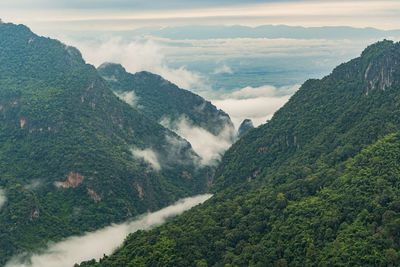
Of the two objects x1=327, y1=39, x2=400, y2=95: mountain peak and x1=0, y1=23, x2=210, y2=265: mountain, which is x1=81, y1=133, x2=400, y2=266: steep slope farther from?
x1=0, y1=23, x2=210, y2=265: mountain

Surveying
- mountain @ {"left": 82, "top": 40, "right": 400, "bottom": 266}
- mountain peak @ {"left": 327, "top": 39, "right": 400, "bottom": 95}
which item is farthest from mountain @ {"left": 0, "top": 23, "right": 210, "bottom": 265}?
mountain peak @ {"left": 327, "top": 39, "right": 400, "bottom": 95}

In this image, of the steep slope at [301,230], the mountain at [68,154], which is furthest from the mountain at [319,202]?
the mountain at [68,154]

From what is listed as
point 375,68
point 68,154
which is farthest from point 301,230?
point 68,154

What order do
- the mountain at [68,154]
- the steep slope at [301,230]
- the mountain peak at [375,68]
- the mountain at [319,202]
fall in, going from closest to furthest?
the steep slope at [301,230] → the mountain at [319,202] → the mountain peak at [375,68] → the mountain at [68,154]

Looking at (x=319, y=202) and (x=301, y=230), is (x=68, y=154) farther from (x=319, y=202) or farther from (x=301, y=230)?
(x=301, y=230)

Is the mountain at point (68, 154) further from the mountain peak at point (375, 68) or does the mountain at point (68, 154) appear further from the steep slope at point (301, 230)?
the mountain peak at point (375, 68)

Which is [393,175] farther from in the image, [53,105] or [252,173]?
[53,105]
